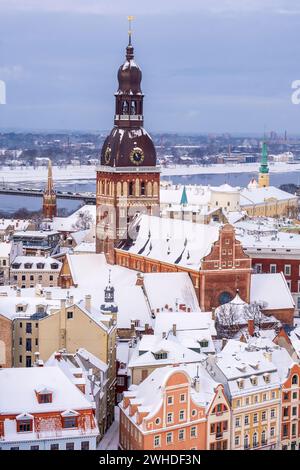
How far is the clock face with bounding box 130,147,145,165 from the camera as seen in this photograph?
1348 inches

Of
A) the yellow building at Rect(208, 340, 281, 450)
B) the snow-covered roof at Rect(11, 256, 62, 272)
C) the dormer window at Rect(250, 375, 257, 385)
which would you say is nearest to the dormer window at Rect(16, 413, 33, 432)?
the yellow building at Rect(208, 340, 281, 450)

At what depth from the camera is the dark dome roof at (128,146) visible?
1348 inches

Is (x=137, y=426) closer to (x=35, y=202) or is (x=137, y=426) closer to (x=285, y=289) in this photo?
(x=285, y=289)

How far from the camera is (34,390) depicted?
1823 cm

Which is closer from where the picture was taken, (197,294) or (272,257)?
(197,294)

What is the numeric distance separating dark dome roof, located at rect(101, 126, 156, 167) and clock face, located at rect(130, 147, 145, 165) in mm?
60

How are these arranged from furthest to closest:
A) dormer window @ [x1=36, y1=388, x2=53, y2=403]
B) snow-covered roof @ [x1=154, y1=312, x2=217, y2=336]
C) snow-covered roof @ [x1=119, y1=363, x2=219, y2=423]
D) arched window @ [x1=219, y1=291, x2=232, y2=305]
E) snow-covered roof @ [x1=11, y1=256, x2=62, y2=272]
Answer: snow-covered roof @ [x1=11, y1=256, x2=62, y2=272], arched window @ [x1=219, y1=291, x2=232, y2=305], snow-covered roof @ [x1=154, y1=312, x2=217, y2=336], snow-covered roof @ [x1=119, y1=363, x2=219, y2=423], dormer window @ [x1=36, y1=388, x2=53, y2=403]

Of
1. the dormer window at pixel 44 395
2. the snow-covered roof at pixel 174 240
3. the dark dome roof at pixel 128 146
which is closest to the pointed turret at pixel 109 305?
the snow-covered roof at pixel 174 240

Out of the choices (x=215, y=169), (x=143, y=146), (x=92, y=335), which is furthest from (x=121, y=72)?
(x=215, y=169)

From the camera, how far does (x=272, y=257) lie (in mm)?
36156

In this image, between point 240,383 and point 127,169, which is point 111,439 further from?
point 127,169

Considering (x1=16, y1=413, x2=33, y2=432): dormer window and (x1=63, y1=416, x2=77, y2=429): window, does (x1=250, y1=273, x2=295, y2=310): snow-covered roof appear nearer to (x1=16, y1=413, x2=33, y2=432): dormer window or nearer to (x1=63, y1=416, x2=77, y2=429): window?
(x1=63, y1=416, x2=77, y2=429): window

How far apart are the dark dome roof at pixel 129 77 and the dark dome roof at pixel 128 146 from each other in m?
1.41
